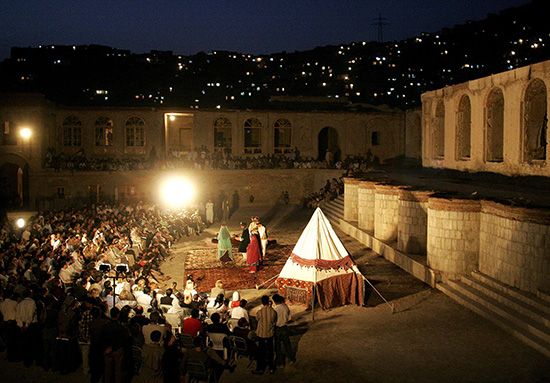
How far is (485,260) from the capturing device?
14.9 metres

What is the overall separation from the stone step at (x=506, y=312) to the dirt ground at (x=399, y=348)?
0.32m

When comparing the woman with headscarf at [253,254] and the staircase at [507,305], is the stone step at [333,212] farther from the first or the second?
the staircase at [507,305]

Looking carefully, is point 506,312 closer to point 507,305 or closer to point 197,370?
point 507,305

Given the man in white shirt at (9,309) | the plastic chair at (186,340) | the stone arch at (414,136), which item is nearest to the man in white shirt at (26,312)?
the man in white shirt at (9,309)

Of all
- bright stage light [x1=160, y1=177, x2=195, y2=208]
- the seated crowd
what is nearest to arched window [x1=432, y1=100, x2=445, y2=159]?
bright stage light [x1=160, y1=177, x2=195, y2=208]

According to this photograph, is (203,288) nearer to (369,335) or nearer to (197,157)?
(369,335)

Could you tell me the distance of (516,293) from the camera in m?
12.9

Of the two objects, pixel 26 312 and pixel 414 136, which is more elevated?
pixel 414 136

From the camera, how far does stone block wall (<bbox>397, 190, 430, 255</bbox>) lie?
18.3 m

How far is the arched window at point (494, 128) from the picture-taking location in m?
21.2

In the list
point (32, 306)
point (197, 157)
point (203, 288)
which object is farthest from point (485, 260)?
point (197, 157)

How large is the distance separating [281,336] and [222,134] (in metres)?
29.8

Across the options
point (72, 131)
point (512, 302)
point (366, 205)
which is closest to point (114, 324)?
point (512, 302)

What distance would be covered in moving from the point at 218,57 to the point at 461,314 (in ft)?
263
